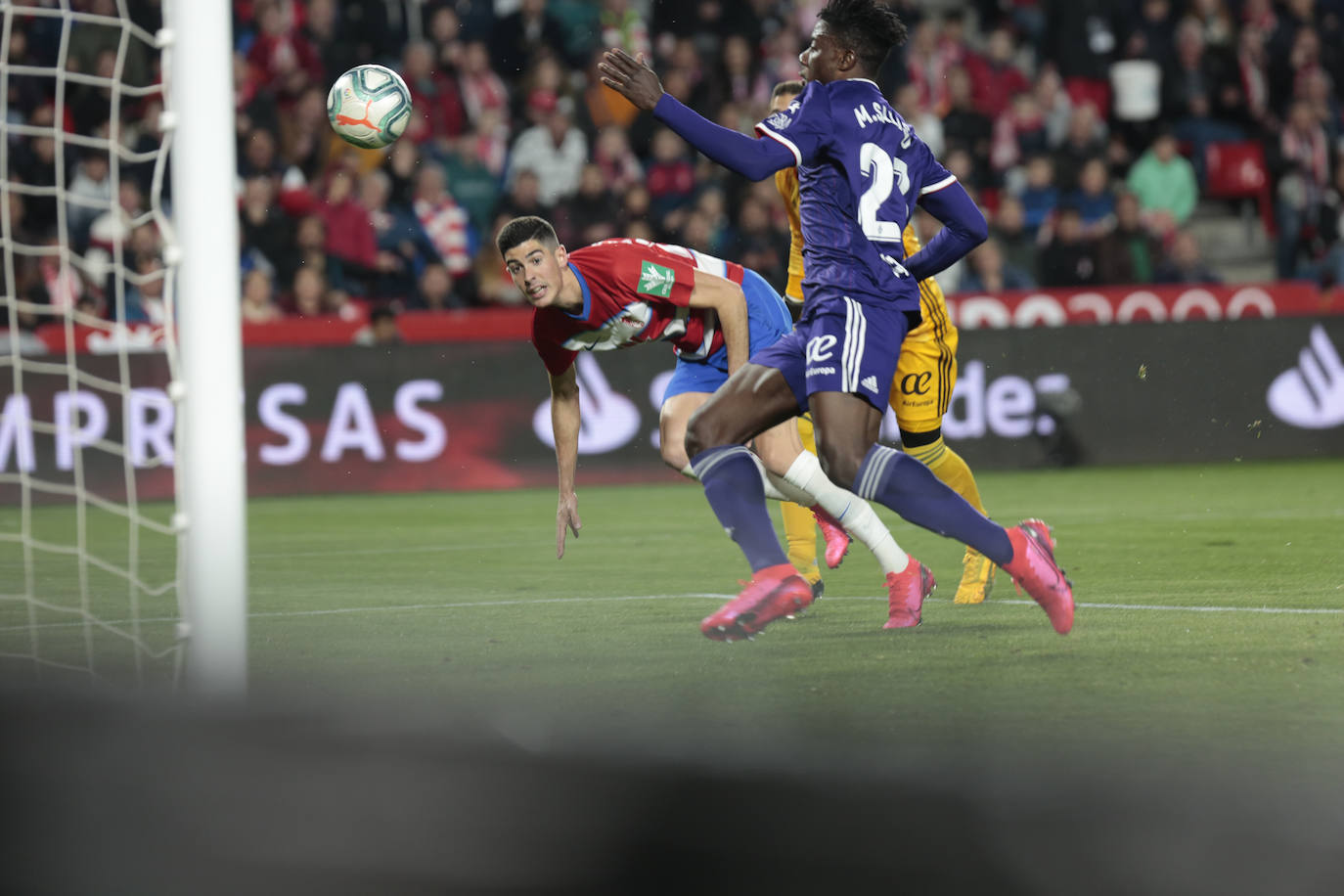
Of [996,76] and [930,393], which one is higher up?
[996,76]

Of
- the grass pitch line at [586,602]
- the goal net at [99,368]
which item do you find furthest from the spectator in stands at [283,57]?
the grass pitch line at [586,602]

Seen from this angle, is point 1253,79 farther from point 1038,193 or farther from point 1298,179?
point 1038,193

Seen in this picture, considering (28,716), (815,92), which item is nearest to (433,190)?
(815,92)

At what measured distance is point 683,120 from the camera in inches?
189

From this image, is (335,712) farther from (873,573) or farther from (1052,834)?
(873,573)

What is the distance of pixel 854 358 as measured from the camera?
16.6 ft

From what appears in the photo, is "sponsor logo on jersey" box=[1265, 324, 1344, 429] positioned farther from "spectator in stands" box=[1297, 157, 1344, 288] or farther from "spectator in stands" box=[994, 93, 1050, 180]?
"spectator in stands" box=[994, 93, 1050, 180]

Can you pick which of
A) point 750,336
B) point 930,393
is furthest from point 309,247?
point 930,393

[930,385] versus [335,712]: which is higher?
[930,385]

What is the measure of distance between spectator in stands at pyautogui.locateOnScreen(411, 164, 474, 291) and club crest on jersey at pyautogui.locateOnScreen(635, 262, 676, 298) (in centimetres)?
722

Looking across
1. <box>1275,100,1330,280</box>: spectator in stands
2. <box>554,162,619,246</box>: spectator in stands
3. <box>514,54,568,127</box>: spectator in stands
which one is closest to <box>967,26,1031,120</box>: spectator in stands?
<box>1275,100,1330,280</box>: spectator in stands

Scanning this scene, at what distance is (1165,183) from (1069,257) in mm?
1495

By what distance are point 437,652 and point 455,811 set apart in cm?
199

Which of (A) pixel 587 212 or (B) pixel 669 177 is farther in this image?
(B) pixel 669 177
